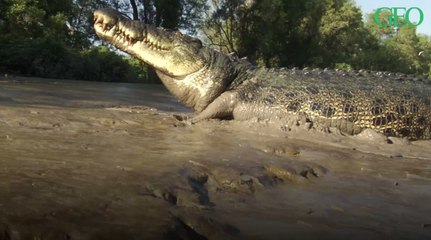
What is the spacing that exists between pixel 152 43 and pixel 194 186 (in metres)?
3.92

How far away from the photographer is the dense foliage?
21.5 meters

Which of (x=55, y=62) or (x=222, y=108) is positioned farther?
(x=55, y=62)

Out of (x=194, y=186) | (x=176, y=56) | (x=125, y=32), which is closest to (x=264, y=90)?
(x=176, y=56)

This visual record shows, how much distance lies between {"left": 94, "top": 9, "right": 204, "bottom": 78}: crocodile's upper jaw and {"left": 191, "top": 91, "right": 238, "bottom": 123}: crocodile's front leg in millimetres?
555

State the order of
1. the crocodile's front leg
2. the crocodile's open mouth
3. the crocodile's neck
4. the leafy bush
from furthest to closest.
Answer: the leafy bush
the crocodile's neck
the crocodile's front leg
the crocodile's open mouth

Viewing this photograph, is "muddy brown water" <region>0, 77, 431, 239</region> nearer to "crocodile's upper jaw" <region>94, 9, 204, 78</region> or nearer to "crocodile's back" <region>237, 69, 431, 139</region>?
"crocodile's back" <region>237, 69, 431, 139</region>

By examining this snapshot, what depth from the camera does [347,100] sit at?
6.34m

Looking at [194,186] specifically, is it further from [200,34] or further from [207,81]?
[200,34]

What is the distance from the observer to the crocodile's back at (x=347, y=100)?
246 inches

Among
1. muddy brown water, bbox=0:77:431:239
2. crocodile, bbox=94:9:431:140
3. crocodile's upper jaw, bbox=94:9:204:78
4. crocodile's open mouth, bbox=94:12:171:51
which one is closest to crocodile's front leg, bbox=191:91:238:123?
crocodile, bbox=94:9:431:140

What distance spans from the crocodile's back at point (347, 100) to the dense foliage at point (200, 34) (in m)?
15.6

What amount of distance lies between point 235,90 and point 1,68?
15716mm

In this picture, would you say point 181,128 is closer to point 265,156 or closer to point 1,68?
point 265,156

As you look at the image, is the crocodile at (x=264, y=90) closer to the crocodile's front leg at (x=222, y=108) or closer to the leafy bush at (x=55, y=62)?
the crocodile's front leg at (x=222, y=108)
